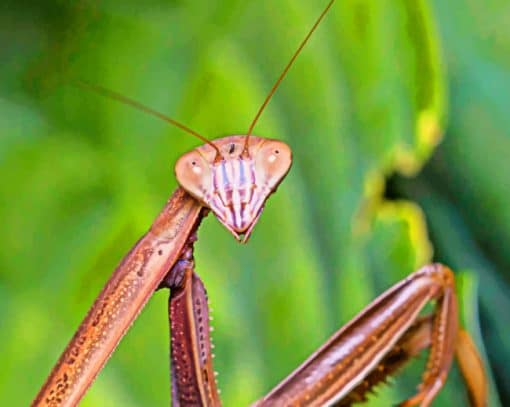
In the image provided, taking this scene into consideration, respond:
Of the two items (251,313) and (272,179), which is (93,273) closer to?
(251,313)

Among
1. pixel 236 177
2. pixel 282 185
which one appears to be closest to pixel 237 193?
pixel 236 177

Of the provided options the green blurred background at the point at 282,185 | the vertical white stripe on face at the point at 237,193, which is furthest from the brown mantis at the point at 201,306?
the green blurred background at the point at 282,185

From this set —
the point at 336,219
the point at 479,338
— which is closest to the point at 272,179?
the point at 336,219

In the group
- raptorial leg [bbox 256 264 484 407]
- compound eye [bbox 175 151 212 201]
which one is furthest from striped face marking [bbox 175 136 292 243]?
raptorial leg [bbox 256 264 484 407]

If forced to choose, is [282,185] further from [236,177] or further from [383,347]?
[236,177]

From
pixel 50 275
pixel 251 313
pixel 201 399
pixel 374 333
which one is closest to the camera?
pixel 201 399

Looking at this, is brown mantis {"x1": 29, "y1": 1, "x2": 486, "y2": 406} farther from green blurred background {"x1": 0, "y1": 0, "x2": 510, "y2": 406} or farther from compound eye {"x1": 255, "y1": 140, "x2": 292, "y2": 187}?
green blurred background {"x1": 0, "y1": 0, "x2": 510, "y2": 406}

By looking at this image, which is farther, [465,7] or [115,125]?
[465,7]
